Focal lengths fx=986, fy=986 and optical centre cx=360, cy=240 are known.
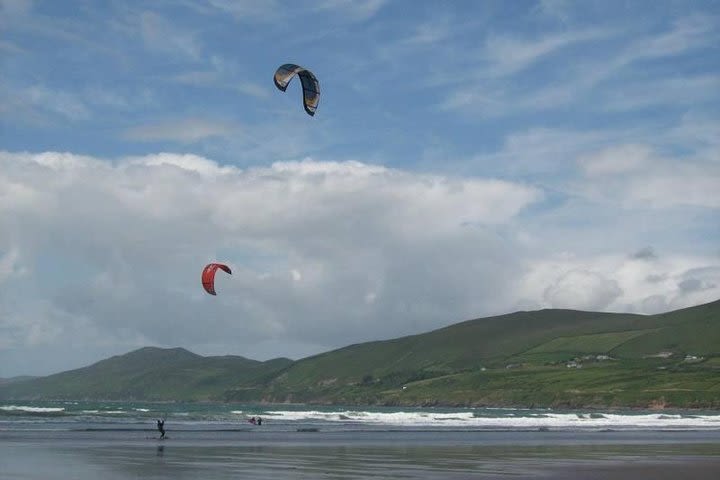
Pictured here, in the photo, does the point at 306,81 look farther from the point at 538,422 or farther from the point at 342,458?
the point at 538,422

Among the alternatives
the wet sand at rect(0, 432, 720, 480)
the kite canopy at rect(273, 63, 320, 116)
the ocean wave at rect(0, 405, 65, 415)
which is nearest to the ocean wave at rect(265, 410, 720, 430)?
the ocean wave at rect(0, 405, 65, 415)

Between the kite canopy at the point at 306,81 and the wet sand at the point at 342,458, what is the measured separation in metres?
18.0

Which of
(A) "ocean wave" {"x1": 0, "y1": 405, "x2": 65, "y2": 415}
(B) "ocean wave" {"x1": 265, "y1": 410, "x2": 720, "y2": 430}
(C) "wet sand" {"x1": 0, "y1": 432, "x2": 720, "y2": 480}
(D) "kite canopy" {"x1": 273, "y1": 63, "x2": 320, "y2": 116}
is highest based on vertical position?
(D) "kite canopy" {"x1": 273, "y1": 63, "x2": 320, "y2": 116}

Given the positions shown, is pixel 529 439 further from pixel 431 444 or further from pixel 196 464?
pixel 196 464

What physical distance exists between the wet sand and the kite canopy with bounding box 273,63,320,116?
18.0 metres

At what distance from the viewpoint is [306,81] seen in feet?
176

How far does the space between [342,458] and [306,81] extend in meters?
20.6

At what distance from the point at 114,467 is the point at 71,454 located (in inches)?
307

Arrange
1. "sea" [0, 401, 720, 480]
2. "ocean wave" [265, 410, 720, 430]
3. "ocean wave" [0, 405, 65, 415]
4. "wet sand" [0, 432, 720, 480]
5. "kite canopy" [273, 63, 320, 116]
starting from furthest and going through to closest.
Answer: "ocean wave" [0, 405, 65, 415] < "ocean wave" [265, 410, 720, 430] < "kite canopy" [273, 63, 320, 116] < "sea" [0, 401, 720, 480] < "wet sand" [0, 432, 720, 480]

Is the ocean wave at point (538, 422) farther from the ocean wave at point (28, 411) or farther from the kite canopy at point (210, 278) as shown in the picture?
the kite canopy at point (210, 278)

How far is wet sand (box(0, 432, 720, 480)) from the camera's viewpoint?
36.9m

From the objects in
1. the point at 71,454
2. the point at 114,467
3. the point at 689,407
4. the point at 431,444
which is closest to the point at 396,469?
the point at 114,467

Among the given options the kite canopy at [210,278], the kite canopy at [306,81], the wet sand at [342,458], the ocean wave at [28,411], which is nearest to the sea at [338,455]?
the wet sand at [342,458]

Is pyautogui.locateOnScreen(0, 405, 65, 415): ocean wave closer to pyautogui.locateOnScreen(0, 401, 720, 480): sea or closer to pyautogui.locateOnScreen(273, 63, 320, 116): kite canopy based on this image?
pyautogui.locateOnScreen(0, 401, 720, 480): sea
